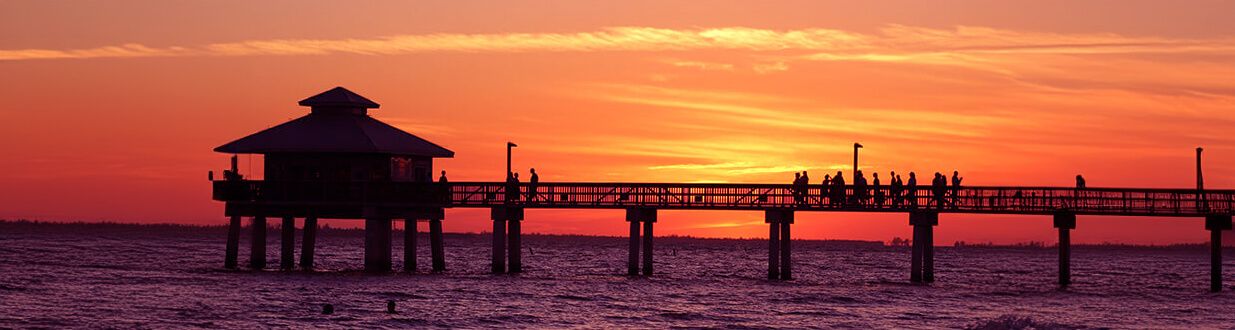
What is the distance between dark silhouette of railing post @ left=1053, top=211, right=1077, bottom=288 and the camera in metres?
63.5

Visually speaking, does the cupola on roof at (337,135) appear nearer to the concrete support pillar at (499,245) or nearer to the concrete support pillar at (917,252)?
the concrete support pillar at (499,245)

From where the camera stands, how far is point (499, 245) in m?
69.2

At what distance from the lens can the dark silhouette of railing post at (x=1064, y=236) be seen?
208ft

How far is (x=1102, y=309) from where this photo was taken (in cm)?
5741

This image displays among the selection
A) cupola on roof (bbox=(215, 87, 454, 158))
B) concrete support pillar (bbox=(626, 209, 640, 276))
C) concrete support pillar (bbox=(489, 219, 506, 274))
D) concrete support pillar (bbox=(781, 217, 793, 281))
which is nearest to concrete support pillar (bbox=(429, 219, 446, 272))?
cupola on roof (bbox=(215, 87, 454, 158))

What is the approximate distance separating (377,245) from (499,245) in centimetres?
484

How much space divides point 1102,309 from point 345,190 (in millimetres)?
28765

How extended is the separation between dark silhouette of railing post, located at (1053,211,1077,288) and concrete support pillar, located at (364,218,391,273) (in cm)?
2589

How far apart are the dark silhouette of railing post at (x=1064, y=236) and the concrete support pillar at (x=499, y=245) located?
21103mm

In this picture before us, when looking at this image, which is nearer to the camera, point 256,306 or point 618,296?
point 256,306

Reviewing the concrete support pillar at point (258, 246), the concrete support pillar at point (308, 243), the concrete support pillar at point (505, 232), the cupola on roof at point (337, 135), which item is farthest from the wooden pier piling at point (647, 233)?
the concrete support pillar at point (258, 246)

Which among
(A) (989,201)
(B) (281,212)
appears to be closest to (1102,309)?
(A) (989,201)

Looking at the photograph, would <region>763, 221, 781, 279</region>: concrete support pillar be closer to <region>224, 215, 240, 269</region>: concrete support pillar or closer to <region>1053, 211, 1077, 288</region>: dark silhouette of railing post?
<region>1053, 211, 1077, 288</region>: dark silhouette of railing post

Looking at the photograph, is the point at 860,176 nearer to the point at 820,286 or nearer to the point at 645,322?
the point at 820,286
